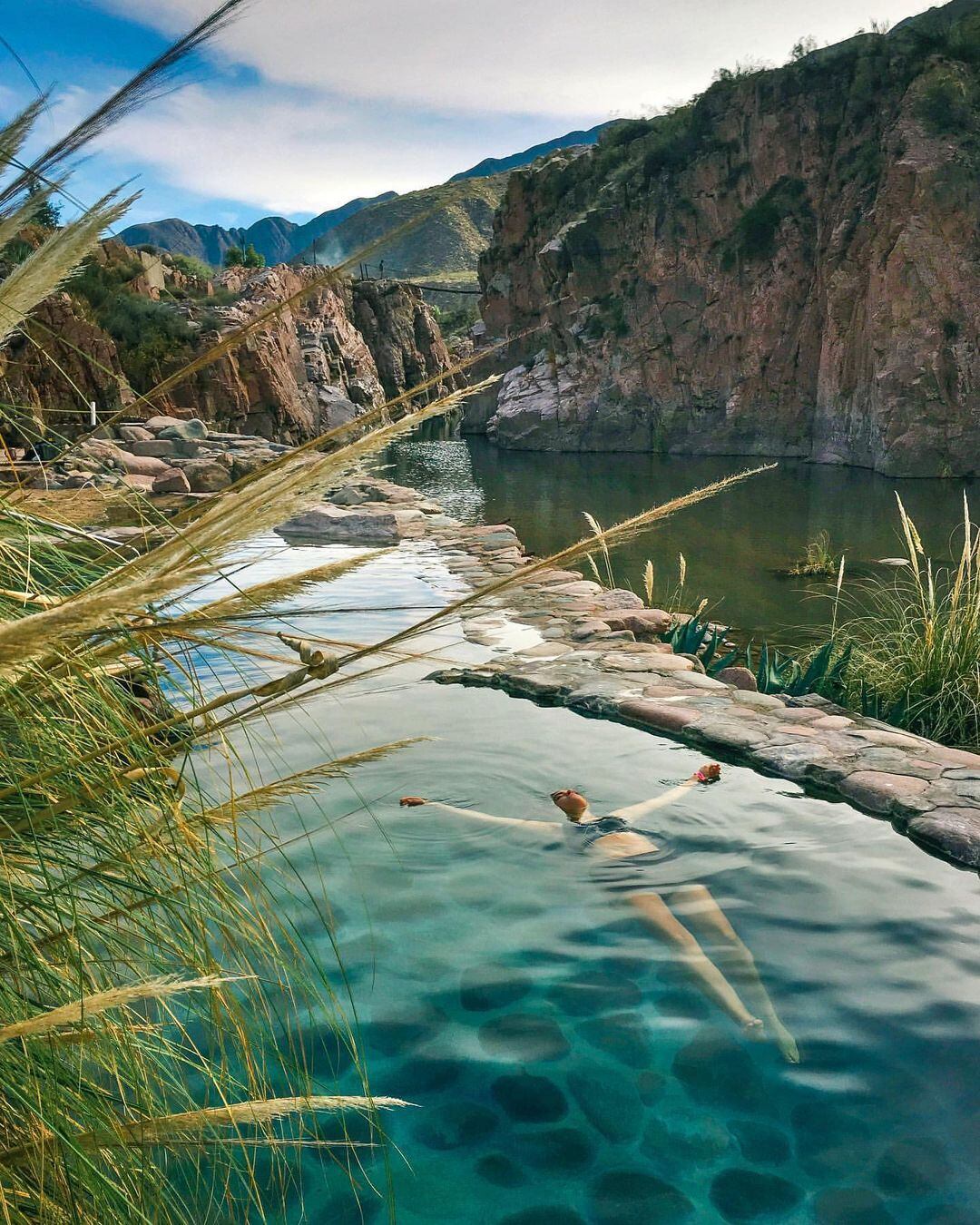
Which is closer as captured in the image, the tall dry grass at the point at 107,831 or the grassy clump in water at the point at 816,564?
the tall dry grass at the point at 107,831

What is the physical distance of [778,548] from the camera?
11.6 meters

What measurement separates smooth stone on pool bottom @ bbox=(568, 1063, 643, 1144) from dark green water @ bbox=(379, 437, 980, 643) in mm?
5091

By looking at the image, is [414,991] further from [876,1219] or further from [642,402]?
[642,402]

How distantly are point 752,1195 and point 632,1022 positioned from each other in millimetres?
513

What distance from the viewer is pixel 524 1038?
229cm

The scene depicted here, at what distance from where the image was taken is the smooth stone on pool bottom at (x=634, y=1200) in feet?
5.94

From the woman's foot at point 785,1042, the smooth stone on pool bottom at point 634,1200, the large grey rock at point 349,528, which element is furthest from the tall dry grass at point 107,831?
the large grey rock at point 349,528

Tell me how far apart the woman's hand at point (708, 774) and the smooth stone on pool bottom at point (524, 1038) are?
158cm

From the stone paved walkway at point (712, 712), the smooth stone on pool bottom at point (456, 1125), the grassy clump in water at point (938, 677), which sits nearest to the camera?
the smooth stone on pool bottom at point (456, 1125)

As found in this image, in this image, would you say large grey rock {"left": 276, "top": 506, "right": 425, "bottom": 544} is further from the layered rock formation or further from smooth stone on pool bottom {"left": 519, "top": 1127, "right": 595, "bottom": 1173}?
smooth stone on pool bottom {"left": 519, "top": 1127, "right": 595, "bottom": 1173}

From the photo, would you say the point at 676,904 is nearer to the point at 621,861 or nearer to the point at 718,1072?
the point at 621,861

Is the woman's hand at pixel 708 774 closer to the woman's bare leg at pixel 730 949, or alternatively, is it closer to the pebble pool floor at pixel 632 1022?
the pebble pool floor at pixel 632 1022

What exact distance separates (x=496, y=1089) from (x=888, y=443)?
21.7m

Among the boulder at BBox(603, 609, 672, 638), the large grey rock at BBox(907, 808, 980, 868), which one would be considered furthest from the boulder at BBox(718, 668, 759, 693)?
the large grey rock at BBox(907, 808, 980, 868)
